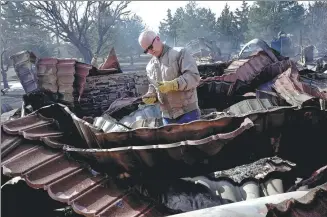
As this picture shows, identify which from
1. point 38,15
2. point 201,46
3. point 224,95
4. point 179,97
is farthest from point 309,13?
point 179,97

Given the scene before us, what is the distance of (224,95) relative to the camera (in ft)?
18.4

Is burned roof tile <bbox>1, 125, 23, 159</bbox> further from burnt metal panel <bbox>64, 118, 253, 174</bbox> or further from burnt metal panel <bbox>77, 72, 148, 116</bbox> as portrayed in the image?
burnt metal panel <bbox>77, 72, 148, 116</bbox>

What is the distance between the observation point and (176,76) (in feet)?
11.3

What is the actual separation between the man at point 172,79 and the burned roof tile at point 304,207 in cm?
177

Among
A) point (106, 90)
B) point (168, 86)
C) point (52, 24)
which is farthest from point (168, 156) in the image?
point (52, 24)

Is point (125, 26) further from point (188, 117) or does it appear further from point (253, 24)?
point (188, 117)

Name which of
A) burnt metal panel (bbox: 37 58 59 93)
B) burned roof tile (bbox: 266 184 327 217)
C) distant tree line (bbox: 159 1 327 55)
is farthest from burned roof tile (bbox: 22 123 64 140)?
distant tree line (bbox: 159 1 327 55)

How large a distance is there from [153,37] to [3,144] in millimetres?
1963

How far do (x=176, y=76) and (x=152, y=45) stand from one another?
1.44 ft

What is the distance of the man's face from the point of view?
10.8 feet

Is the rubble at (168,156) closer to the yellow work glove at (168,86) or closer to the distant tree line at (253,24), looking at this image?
the yellow work glove at (168,86)

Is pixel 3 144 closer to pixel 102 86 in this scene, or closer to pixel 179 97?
pixel 179 97

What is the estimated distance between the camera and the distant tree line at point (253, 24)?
109 feet

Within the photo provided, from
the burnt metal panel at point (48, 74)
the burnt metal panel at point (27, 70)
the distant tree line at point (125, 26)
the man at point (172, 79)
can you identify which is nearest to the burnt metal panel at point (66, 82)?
the burnt metal panel at point (48, 74)
